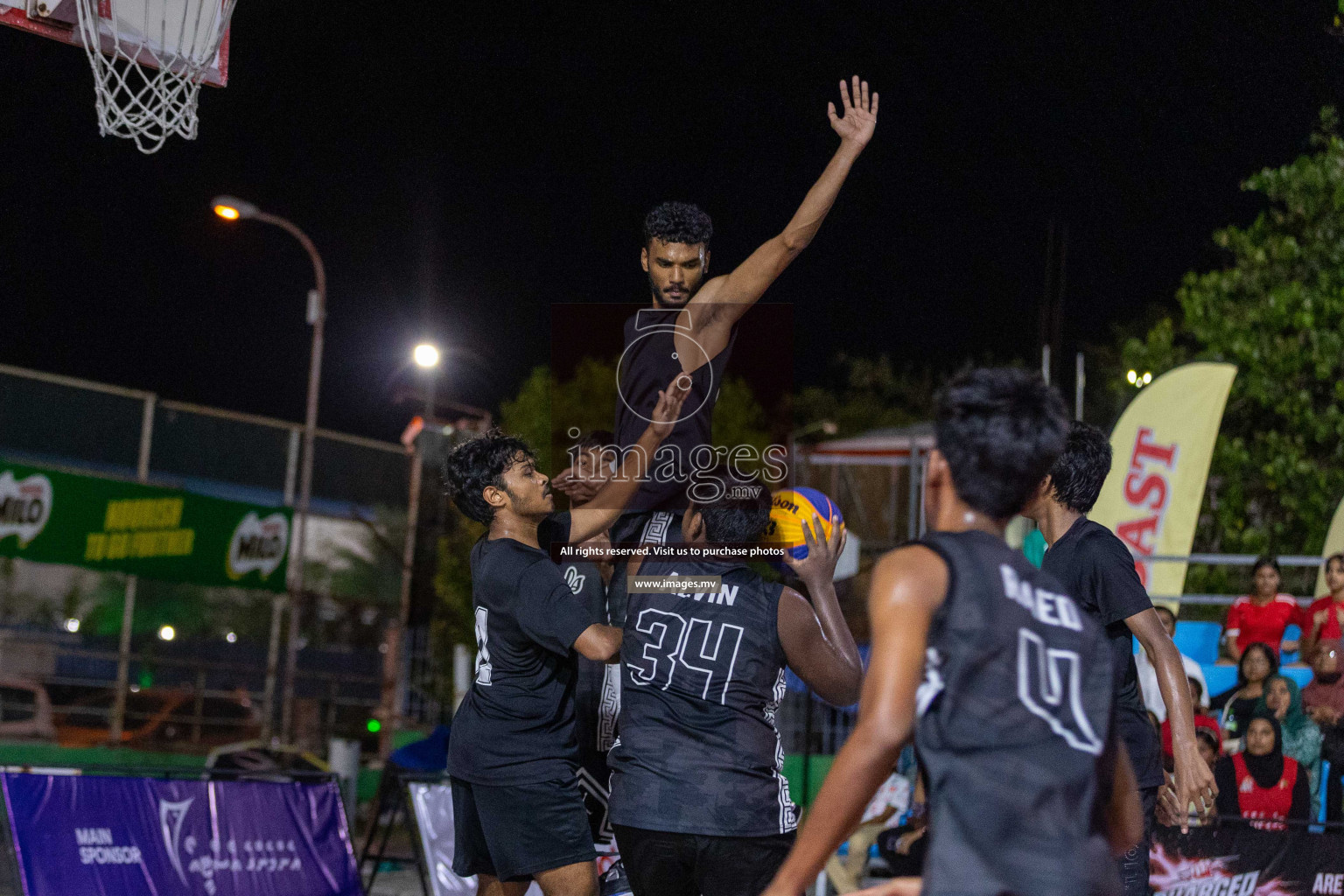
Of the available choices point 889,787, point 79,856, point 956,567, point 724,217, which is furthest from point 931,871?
point 724,217

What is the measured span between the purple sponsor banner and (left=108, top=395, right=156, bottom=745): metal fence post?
39.0 feet

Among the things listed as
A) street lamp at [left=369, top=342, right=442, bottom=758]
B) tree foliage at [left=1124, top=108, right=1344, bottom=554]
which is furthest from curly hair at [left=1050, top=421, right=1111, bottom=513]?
street lamp at [left=369, top=342, right=442, bottom=758]

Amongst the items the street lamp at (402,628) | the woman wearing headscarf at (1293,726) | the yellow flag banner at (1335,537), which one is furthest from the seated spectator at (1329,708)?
the street lamp at (402,628)

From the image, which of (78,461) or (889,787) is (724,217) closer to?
(889,787)

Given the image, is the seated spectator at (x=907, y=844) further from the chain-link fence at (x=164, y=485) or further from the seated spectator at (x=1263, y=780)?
the chain-link fence at (x=164, y=485)

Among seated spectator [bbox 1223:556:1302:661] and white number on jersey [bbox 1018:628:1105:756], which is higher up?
seated spectator [bbox 1223:556:1302:661]

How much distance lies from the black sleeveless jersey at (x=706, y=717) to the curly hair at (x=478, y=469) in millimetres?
1100

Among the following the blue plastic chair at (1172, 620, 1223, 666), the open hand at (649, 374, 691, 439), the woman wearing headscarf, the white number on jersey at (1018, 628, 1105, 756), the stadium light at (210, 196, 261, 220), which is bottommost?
the woman wearing headscarf

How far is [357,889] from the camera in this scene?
28.5 feet

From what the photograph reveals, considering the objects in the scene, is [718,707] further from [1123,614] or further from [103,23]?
[103,23]

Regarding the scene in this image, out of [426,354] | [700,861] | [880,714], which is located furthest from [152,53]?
[426,354]

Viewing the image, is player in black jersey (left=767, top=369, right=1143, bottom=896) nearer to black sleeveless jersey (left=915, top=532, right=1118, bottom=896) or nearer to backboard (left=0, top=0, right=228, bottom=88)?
black sleeveless jersey (left=915, top=532, right=1118, bottom=896)

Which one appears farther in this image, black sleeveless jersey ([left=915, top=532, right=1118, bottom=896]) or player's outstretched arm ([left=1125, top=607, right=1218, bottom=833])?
player's outstretched arm ([left=1125, top=607, right=1218, bottom=833])

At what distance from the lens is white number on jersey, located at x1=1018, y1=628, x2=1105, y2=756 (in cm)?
268
